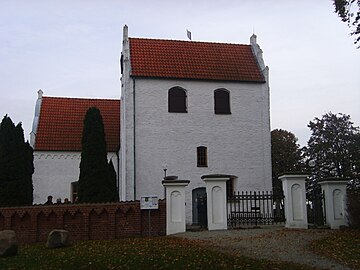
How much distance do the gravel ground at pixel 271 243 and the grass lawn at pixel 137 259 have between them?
792mm

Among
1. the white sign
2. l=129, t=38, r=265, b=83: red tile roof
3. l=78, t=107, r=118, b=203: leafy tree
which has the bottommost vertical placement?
the white sign

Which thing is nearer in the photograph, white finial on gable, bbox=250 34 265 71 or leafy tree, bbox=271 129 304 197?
white finial on gable, bbox=250 34 265 71

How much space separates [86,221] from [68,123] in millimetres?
16928

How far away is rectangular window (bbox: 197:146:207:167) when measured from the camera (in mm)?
28542

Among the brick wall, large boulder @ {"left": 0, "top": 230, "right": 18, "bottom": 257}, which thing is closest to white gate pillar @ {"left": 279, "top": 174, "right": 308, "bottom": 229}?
the brick wall

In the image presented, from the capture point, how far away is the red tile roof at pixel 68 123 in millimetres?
32562

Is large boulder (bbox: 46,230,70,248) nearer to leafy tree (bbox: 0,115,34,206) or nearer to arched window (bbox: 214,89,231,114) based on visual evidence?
leafy tree (bbox: 0,115,34,206)

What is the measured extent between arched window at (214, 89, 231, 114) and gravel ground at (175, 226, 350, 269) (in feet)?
39.0

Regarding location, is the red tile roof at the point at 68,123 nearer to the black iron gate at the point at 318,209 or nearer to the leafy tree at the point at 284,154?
the black iron gate at the point at 318,209

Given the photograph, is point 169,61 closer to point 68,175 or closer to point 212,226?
point 68,175

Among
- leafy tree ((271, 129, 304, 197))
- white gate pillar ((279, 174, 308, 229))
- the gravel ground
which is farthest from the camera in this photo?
leafy tree ((271, 129, 304, 197))

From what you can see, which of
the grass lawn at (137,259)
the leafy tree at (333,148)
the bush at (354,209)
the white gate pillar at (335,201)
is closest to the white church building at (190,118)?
the white gate pillar at (335,201)

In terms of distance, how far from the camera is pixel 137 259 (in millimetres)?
11844

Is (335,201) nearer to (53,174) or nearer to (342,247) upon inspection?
(342,247)
